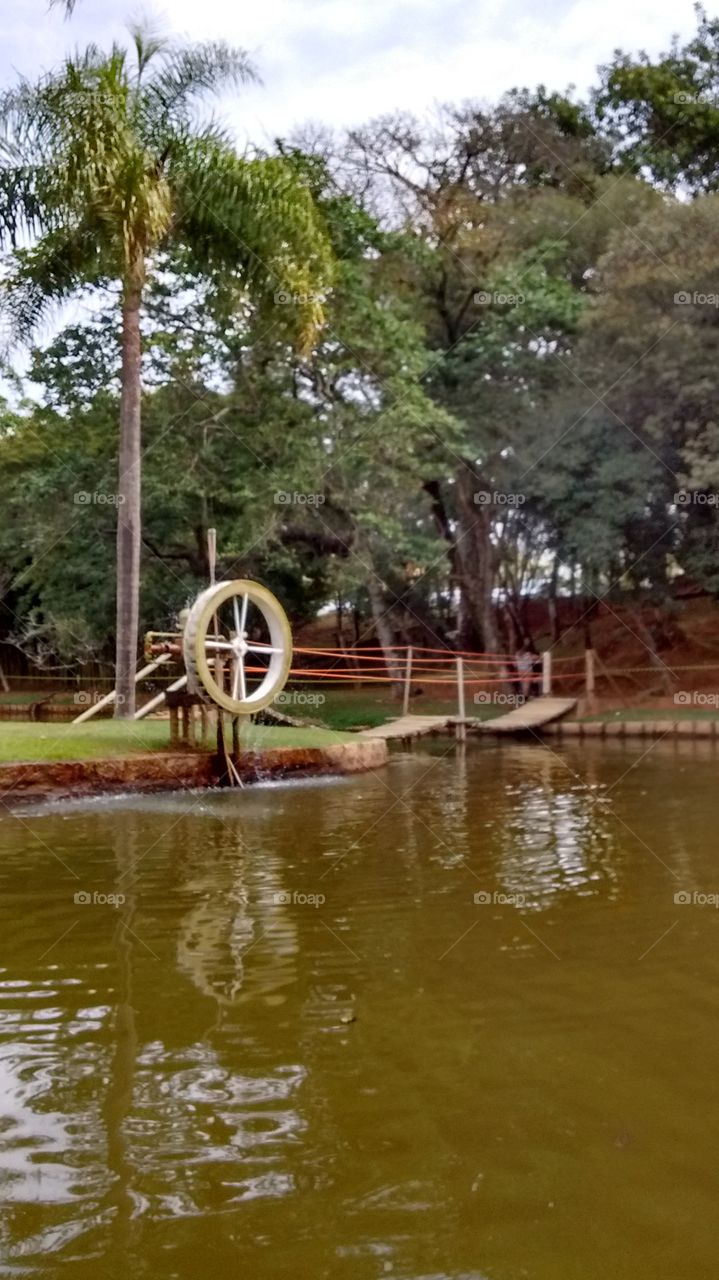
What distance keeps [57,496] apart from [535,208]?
1036cm

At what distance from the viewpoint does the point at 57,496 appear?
18625 mm

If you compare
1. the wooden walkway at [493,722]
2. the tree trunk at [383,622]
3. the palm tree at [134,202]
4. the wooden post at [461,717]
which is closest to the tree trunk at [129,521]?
the palm tree at [134,202]

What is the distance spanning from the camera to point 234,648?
9938 millimetres

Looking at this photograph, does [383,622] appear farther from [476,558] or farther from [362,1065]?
[362,1065]

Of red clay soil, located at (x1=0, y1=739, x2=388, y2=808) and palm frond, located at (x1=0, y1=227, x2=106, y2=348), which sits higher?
palm frond, located at (x1=0, y1=227, x2=106, y2=348)

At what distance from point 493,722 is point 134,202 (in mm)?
8315

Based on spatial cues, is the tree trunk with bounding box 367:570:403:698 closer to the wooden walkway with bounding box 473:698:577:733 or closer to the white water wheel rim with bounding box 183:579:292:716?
the wooden walkway with bounding box 473:698:577:733

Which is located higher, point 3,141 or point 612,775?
point 3,141

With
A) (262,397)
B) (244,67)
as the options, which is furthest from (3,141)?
(262,397)

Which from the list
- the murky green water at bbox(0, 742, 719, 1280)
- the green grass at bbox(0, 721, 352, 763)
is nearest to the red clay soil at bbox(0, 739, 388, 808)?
the green grass at bbox(0, 721, 352, 763)

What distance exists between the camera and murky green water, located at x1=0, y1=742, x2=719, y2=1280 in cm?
224

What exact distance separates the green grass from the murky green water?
3138 millimetres

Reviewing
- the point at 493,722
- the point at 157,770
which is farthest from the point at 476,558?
the point at 157,770

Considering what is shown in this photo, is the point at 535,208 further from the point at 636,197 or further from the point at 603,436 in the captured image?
the point at 603,436
